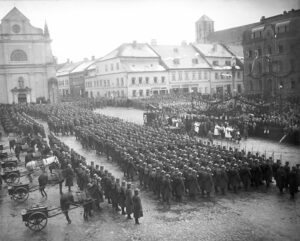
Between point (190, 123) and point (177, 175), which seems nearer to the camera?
point (177, 175)

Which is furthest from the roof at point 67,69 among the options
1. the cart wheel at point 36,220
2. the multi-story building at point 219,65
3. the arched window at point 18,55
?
the cart wheel at point 36,220

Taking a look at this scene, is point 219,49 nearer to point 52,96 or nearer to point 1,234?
point 52,96

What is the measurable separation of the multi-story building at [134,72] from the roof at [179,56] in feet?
5.34

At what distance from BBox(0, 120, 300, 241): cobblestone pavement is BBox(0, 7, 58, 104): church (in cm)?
4237

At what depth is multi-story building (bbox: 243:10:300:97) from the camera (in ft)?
133

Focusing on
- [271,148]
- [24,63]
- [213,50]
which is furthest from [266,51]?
[24,63]

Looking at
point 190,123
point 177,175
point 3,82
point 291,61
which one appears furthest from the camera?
point 3,82

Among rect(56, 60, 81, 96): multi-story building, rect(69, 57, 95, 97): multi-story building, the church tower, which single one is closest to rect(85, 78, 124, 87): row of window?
rect(69, 57, 95, 97): multi-story building

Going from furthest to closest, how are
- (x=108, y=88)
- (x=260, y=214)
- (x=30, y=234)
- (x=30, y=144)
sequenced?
(x=108, y=88), (x=30, y=144), (x=260, y=214), (x=30, y=234)

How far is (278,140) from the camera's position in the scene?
78.3 feet

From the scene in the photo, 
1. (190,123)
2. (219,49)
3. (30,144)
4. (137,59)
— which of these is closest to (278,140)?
(190,123)

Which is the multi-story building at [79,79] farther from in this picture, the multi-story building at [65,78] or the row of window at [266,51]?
the row of window at [266,51]

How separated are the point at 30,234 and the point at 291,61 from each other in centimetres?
4061

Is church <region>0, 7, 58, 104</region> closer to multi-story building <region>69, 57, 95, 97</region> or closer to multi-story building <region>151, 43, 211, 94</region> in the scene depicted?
multi-story building <region>69, 57, 95, 97</region>
